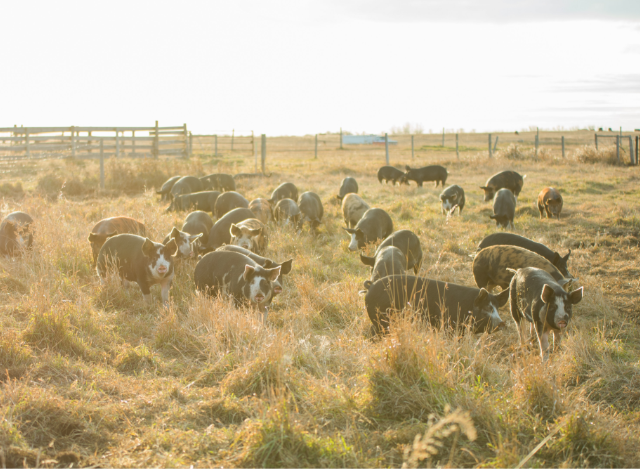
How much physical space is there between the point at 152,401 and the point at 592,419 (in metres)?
3.42

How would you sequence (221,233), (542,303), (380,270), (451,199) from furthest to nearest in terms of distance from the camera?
(451,199) → (221,233) → (380,270) → (542,303)

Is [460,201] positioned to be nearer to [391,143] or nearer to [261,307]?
[261,307]

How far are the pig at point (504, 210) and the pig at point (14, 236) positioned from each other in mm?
9517

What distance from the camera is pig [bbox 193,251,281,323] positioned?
602cm

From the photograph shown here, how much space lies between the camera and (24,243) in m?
8.32

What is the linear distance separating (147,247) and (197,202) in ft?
23.3

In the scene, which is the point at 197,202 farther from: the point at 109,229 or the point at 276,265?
the point at 276,265

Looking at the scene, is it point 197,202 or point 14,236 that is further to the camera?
point 197,202

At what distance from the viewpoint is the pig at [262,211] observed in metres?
12.0

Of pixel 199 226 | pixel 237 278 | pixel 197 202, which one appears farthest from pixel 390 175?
pixel 237 278

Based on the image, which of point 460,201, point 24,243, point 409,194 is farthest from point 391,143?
point 24,243

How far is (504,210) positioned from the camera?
1183 centimetres

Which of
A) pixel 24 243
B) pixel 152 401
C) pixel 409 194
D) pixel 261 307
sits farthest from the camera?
pixel 409 194

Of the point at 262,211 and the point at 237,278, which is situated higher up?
the point at 262,211
